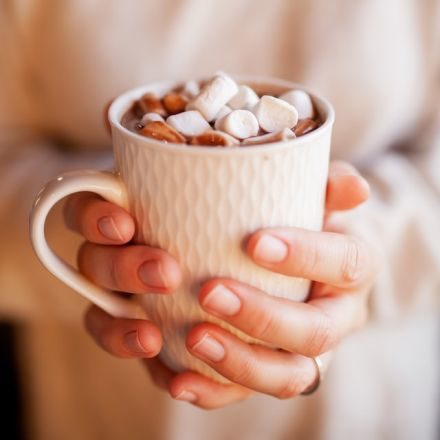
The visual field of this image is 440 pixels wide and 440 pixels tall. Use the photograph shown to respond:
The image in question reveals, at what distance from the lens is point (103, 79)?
76 cm

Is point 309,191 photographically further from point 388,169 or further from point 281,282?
point 388,169

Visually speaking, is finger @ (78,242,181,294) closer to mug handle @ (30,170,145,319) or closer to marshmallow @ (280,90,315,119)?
mug handle @ (30,170,145,319)

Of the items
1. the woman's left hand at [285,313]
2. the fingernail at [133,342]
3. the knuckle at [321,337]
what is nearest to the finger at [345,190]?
the woman's left hand at [285,313]

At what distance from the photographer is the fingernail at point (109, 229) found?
45cm

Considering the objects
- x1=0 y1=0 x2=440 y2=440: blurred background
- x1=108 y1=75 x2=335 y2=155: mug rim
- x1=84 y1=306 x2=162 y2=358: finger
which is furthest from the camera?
x1=0 y1=0 x2=440 y2=440: blurred background

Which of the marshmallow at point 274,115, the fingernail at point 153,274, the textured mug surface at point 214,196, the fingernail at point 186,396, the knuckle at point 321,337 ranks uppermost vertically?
the marshmallow at point 274,115

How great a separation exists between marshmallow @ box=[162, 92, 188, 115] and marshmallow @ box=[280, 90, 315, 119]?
3.3 inches

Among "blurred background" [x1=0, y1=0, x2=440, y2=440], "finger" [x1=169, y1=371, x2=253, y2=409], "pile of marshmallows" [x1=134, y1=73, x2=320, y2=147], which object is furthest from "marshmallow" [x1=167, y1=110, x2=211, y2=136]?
"blurred background" [x1=0, y1=0, x2=440, y2=440]

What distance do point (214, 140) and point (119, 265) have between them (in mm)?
135

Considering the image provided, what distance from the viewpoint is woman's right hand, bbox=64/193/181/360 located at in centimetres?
43

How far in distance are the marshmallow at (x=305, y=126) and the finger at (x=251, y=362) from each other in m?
0.17

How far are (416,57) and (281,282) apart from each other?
0.45m

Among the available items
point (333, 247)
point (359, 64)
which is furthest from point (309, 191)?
point (359, 64)

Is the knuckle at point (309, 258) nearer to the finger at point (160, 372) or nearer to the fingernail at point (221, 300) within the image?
the fingernail at point (221, 300)
